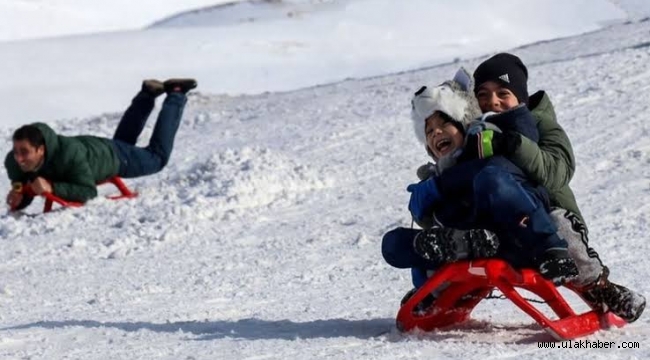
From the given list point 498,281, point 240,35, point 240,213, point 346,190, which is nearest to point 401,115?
point 346,190

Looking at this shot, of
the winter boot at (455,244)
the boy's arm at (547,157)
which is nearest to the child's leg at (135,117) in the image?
the boy's arm at (547,157)

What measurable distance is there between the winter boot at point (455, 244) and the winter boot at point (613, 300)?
0.40m

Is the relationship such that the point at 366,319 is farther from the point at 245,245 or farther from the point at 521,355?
the point at 245,245

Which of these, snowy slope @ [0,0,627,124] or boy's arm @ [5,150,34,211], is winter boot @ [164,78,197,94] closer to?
boy's arm @ [5,150,34,211]

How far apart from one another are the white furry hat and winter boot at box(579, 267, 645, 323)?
0.64 m

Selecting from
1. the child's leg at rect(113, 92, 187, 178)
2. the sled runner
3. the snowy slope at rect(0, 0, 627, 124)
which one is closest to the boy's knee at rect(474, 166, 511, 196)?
the sled runner

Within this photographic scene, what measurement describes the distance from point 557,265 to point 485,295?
408 mm

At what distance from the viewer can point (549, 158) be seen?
3.92 m

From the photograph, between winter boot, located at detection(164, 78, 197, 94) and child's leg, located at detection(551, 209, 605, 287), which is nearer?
child's leg, located at detection(551, 209, 605, 287)

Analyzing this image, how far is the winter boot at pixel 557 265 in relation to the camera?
379 cm

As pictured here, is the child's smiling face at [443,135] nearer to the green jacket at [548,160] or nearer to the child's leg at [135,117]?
the green jacket at [548,160]

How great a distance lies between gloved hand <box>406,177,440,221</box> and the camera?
156 inches

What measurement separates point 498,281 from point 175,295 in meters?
1.92

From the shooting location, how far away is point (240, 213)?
23.4 feet
